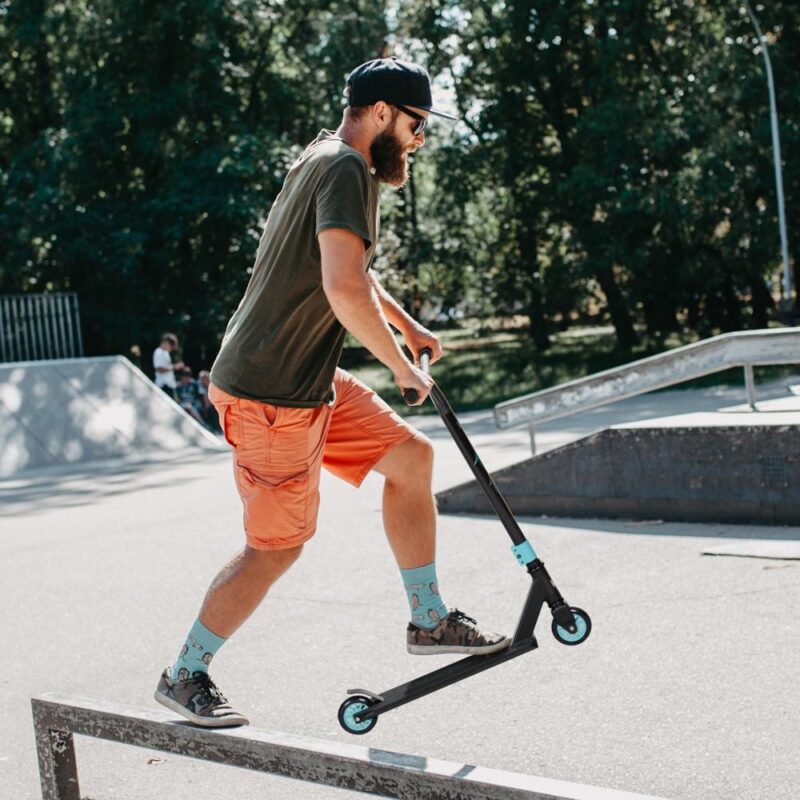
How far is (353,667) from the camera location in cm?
509

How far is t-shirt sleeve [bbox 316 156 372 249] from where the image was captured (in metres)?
3.29

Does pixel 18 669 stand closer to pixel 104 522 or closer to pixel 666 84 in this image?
pixel 104 522

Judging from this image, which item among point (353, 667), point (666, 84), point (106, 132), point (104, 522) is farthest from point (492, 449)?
point (666, 84)

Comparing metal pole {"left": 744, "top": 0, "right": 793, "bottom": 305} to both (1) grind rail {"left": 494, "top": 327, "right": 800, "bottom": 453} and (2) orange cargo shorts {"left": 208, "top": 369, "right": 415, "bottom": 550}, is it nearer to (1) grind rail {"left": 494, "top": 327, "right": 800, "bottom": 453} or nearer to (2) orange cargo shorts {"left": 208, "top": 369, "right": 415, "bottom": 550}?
(1) grind rail {"left": 494, "top": 327, "right": 800, "bottom": 453}

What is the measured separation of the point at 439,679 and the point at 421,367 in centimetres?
101

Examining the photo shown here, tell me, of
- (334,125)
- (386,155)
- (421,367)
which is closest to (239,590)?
(421,367)

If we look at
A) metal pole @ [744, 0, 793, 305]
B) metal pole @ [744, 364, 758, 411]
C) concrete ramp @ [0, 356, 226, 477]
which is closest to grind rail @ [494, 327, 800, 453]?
metal pole @ [744, 364, 758, 411]

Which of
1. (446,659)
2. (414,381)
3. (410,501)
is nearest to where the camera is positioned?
(414,381)

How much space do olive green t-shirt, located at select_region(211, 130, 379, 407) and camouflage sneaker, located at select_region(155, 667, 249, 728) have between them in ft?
2.97

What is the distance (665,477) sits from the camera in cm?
805

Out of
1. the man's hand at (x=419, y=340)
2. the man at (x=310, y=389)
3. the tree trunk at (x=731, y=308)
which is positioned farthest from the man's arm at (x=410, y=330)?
the tree trunk at (x=731, y=308)

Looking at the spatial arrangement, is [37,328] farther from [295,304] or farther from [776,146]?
[295,304]

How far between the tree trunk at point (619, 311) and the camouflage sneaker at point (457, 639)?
3001 centimetres

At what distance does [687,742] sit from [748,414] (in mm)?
4787
